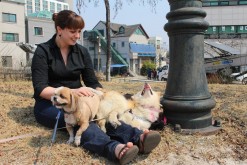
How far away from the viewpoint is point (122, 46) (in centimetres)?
4391

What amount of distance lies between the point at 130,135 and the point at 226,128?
4.12 feet

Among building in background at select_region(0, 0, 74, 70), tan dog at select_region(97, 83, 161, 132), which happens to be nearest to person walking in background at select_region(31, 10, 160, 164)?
tan dog at select_region(97, 83, 161, 132)

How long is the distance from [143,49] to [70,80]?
4332cm

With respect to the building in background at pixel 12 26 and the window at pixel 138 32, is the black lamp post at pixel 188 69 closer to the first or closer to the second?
the building in background at pixel 12 26

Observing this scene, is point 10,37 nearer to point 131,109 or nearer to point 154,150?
point 131,109

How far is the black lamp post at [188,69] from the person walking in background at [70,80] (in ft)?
2.34

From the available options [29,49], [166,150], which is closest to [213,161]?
[166,150]

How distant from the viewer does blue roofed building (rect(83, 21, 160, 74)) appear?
42.7 metres

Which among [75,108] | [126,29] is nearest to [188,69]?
[75,108]

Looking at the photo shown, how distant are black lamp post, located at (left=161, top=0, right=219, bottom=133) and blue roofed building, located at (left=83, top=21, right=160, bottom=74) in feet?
126

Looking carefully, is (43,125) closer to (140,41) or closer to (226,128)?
(226,128)

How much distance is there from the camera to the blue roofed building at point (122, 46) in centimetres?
4272

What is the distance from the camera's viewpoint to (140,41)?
4725 centimetres

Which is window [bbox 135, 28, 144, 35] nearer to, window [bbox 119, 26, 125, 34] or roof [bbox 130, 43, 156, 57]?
window [bbox 119, 26, 125, 34]
